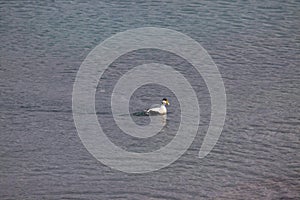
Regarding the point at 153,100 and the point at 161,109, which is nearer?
the point at 161,109

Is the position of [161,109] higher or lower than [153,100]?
lower

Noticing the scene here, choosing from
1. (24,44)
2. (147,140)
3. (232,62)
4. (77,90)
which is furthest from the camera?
(24,44)

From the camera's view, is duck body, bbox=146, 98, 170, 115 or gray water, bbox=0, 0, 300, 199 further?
duck body, bbox=146, 98, 170, 115

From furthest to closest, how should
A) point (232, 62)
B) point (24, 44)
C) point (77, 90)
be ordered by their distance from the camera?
point (24, 44) → point (232, 62) → point (77, 90)

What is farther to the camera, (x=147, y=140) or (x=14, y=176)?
Result: (x=147, y=140)

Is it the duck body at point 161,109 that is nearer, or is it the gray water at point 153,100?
the gray water at point 153,100

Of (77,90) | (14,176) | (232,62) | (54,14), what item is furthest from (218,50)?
(14,176)

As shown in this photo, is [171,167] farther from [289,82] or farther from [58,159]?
[289,82]

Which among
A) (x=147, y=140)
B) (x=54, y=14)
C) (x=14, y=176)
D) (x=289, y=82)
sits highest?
(x=54, y=14)
